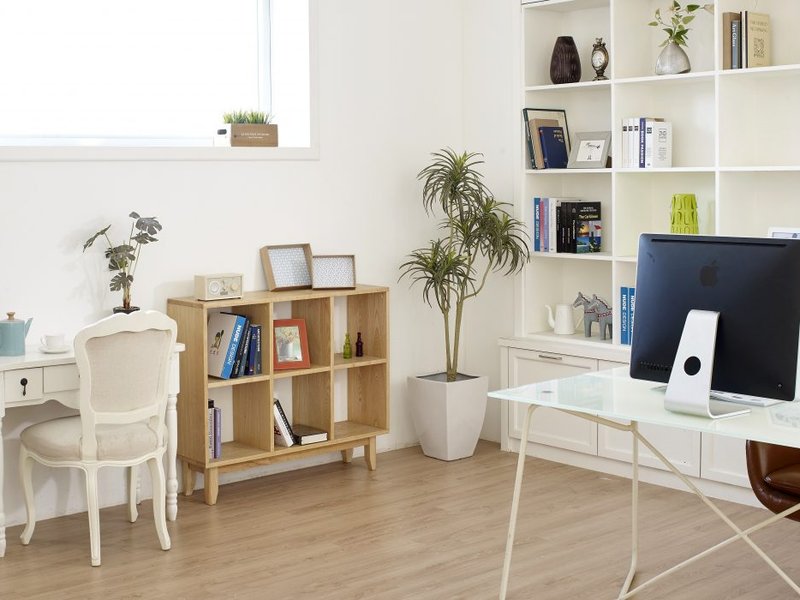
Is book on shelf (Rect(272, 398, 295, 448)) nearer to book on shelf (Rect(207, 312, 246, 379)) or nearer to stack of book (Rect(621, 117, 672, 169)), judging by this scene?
book on shelf (Rect(207, 312, 246, 379))

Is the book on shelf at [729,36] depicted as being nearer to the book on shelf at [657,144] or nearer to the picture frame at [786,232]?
the book on shelf at [657,144]

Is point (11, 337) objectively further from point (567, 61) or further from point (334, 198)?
point (567, 61)

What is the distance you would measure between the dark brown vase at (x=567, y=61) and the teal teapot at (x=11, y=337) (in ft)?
9.94

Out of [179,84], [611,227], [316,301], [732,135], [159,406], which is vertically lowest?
[159,406]

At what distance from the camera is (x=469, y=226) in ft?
18.3

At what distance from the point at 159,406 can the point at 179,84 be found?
70.9 inches

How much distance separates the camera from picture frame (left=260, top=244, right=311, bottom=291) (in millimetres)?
5238

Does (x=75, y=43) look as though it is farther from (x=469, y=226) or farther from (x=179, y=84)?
(x=469, y=226)

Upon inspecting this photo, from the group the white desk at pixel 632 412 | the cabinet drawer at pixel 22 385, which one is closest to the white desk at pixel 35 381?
the cabinet drawer at pixel 22 385

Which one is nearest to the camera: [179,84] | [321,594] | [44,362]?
[321,594]

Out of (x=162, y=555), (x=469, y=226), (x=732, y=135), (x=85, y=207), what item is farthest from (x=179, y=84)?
(x=732, y=135)

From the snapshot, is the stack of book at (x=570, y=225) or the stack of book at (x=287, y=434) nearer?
the stack of book at (x=287, y=434)

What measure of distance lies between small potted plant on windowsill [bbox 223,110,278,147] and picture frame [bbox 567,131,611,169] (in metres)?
1.59

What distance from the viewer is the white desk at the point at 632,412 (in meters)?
2.93
